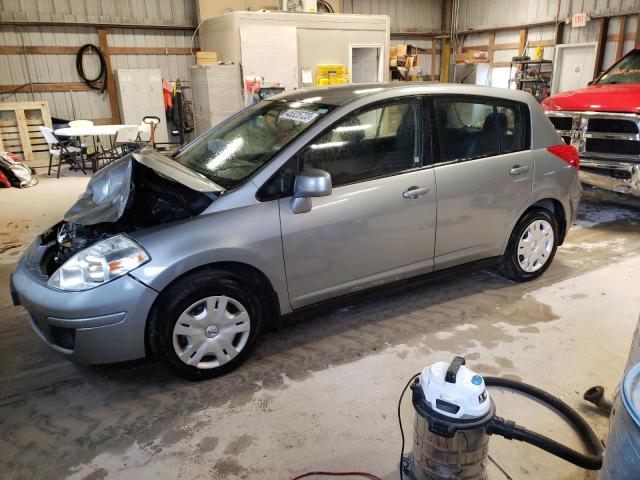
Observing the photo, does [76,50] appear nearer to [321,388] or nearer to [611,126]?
[611,126]

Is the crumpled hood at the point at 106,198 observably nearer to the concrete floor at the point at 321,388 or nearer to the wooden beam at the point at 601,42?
the concrete floor at the point at 321,388

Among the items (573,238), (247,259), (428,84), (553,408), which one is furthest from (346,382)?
(573,238)

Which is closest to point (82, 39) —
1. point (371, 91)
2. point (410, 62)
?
point (410, 62)

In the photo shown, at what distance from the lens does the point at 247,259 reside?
95.2 inches

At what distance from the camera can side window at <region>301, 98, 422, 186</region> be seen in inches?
104

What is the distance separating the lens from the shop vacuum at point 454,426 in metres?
1.55

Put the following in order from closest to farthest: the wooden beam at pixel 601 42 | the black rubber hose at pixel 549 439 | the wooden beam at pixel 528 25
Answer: the black rubber hose at pixel 549 439 → the wooden beam at pixel 528 25 → the wooden beam at pixel 601 42

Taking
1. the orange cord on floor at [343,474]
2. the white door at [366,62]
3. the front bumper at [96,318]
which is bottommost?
the orange cord on floor at [343,474]

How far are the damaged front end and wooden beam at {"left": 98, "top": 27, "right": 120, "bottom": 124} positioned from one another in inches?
376

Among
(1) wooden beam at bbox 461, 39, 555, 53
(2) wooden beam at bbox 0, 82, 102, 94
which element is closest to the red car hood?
(1) wooden beam at bbox 461, 39, 555, 53

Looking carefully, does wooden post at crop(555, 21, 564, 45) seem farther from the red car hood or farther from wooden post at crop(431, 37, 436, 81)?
the red car hood

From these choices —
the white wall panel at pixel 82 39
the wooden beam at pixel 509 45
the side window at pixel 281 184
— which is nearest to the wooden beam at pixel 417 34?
the wooden beam at pixel 509 45

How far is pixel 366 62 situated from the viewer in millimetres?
9711

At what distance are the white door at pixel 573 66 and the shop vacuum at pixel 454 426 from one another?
39.8ft
